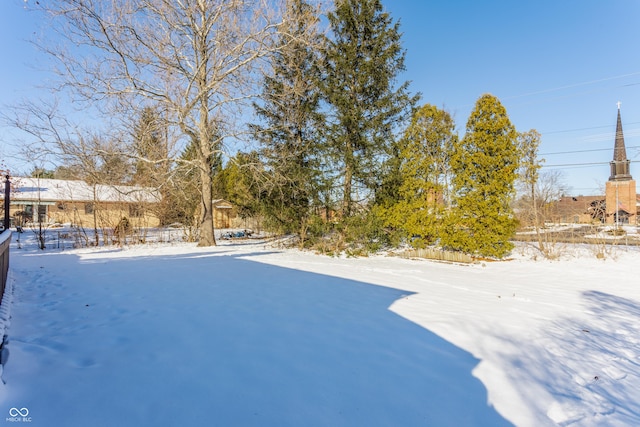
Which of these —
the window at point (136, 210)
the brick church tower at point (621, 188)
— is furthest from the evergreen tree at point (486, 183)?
the brick church tower at point (621, 188)

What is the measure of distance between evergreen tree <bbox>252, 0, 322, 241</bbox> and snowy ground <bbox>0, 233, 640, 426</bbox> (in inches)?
271

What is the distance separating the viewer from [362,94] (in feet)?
38.7

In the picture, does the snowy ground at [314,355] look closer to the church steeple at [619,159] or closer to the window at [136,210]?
the window at [136,210]

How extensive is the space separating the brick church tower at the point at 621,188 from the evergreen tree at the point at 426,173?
24431 millimetres

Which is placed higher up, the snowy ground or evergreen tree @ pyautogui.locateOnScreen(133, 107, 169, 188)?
evergreen tree @ pyautogui.locateOnScreen(133, 107, 169, 188)

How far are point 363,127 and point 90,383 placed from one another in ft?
35.4

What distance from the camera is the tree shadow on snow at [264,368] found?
198 centimetres

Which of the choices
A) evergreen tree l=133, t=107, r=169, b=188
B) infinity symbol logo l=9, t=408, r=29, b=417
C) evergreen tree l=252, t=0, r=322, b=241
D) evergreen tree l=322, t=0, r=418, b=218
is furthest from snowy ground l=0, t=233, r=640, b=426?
evergreen tree l=133, t=107, r=169, b=188

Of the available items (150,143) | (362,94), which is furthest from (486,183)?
(150,143)

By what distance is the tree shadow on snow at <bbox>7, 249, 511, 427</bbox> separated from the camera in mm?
1978

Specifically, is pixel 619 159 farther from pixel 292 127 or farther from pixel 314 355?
pixel 314 355
